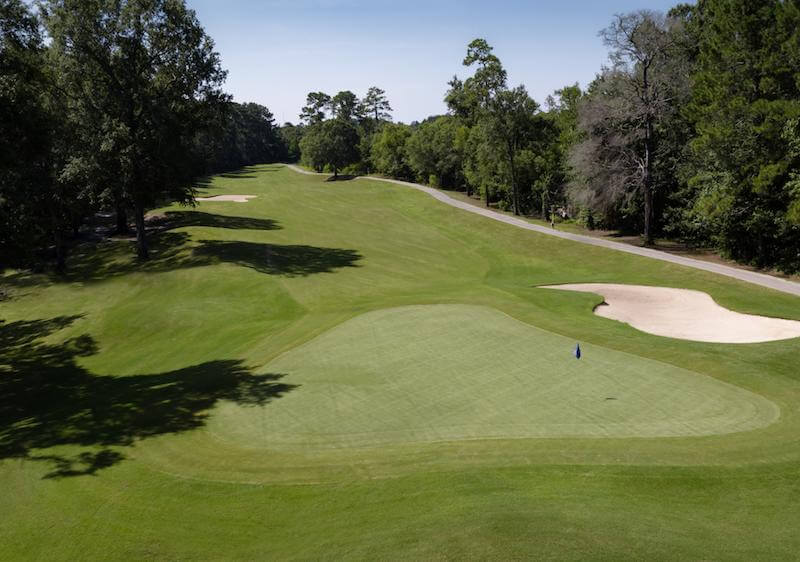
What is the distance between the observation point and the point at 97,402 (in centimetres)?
2088

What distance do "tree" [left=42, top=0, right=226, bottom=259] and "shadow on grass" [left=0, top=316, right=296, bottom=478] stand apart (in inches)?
771

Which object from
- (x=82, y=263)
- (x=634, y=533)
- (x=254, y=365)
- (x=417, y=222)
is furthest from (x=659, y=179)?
(x=82, y=263)

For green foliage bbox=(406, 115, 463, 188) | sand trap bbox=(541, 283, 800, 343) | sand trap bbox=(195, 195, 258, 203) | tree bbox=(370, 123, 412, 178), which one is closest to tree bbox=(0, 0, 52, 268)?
sand trap bbox=(541, 283, 800, 343)

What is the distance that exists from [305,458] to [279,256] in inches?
1353

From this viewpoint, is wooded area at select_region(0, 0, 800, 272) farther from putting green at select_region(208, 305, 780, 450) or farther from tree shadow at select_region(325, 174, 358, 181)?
tree shadow at select_region(325, 174, 358, 181)

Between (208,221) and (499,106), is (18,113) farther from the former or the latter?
(499,106)

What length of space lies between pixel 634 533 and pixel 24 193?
3775cm

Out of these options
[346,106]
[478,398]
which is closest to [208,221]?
[478,398]

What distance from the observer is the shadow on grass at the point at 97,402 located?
54.1ft

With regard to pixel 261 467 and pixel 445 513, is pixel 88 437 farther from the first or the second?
pixel 445 513

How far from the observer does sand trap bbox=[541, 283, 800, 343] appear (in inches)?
1033

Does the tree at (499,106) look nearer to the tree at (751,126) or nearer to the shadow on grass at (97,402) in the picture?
the tree at (751,126)

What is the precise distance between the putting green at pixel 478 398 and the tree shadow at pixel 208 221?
40.1 metres

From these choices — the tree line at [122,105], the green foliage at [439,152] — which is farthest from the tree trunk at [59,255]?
the green foliage at [439,152]
